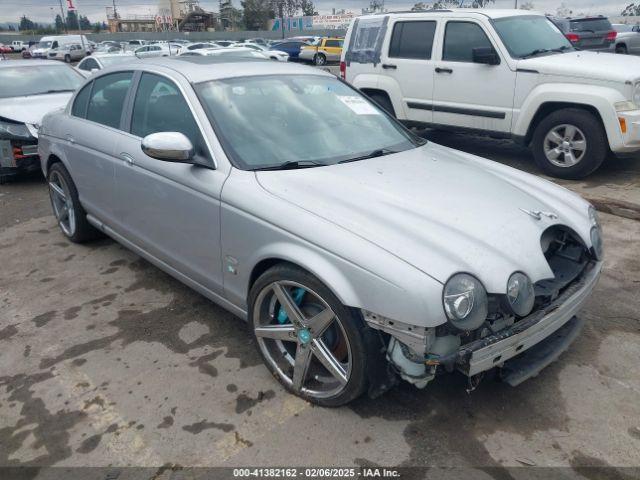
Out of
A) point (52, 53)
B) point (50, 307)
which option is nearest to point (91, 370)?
point (50, 307)

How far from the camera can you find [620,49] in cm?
1847

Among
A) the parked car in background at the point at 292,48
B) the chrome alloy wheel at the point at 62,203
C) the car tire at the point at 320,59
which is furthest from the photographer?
the parked car in background at the point at 292,48

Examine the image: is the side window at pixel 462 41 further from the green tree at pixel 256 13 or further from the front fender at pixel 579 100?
the green tree at pixel 256 13

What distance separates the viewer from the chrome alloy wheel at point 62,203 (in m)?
4.78

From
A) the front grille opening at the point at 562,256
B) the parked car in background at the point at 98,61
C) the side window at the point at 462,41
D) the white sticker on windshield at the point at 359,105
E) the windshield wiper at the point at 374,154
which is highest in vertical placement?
the side window at the point at 462,41

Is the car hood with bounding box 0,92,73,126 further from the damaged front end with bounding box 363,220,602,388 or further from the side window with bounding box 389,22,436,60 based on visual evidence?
the damaged front end with bounding box 363,220,602,388

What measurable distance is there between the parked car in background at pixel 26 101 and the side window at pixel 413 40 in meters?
4.63

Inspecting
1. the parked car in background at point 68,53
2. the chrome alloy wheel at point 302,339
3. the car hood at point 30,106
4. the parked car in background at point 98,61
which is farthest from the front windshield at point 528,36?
the parked car in background at point 68,53

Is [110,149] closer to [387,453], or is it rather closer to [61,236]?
[61,236]

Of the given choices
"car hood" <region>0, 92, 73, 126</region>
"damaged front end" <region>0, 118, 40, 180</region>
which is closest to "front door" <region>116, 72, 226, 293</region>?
"damaged front end" <region>0, 118, 40, 180</region>

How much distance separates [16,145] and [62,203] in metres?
2.37

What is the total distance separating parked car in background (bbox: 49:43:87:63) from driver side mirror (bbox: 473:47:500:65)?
39525 mm

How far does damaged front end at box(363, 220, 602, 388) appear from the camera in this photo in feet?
7.15

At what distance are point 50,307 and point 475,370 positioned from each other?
3.06 m
